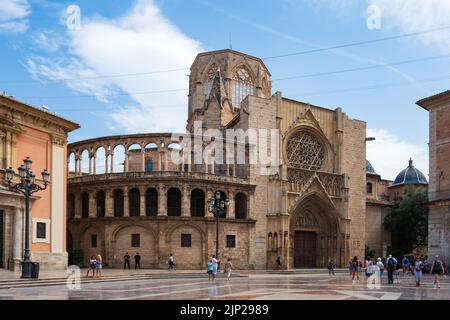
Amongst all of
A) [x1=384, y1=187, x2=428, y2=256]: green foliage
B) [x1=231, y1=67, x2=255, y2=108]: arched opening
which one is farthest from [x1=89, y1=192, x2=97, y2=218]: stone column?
A: [x1=384, y1=187, x2=428, y2=256]: green foliage

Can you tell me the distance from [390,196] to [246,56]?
23.8 meters

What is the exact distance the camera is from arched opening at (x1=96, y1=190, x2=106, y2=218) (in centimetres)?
3925

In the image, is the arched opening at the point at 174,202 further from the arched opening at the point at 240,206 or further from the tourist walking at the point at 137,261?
the arched opening at the point at 240,206

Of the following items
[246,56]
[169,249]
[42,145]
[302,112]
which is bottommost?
[169,249]

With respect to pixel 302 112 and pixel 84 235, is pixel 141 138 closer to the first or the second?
pixel 84 235

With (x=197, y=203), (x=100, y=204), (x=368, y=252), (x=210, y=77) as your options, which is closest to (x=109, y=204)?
(x=100, y=204)

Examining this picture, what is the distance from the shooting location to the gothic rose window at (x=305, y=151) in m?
44.5

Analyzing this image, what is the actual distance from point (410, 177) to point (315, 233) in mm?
23394

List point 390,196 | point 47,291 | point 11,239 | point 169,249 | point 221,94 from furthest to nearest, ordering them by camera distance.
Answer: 1. point 390,196
2. point 221,94
3. point 169,249
4. point 11,239
5. point 47,291

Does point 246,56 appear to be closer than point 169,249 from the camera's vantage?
No
